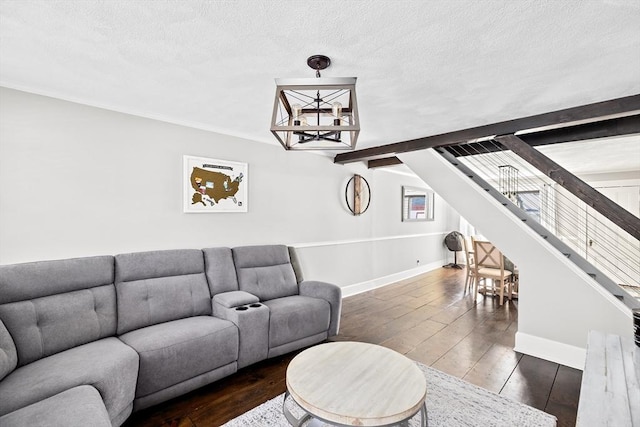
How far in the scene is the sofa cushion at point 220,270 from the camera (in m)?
3.04

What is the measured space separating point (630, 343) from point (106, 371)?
2.94 meters

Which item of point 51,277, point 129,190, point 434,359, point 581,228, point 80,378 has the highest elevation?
point 129,190

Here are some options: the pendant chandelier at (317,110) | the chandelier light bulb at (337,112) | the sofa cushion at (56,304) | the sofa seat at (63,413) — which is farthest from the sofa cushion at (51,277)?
the chandelier light bulb at (337,112)

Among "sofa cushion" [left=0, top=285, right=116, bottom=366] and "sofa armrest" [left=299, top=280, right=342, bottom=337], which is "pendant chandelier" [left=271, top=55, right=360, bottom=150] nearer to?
"sofa armrest" [left=299, top=280, right=342, bottom=337]

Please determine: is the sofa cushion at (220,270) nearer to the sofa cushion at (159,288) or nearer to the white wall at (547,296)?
the sofa cushion at (159,288)

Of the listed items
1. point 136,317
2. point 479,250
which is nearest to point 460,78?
point 136,317

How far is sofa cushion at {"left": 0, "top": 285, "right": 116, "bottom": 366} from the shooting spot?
193 centimetres

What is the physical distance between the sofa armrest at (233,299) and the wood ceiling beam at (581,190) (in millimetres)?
3042

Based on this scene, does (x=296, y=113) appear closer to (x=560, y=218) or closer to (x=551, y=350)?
(x=551, y=350)

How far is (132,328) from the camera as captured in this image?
243 cm

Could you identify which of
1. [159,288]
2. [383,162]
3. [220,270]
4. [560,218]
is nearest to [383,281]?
[383,162]

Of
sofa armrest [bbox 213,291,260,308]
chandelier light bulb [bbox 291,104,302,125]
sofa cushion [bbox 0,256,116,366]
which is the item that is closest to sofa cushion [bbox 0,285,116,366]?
sofa cushion [bbox 0,256,116,366]

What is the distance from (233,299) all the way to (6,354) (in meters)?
1.45

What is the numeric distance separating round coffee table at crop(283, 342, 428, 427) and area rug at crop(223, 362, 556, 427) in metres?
0.47
